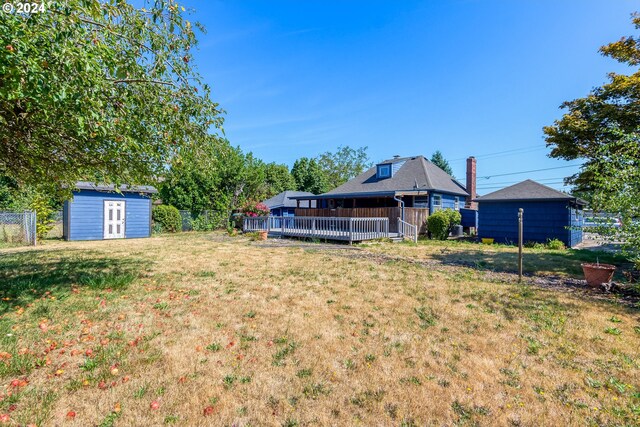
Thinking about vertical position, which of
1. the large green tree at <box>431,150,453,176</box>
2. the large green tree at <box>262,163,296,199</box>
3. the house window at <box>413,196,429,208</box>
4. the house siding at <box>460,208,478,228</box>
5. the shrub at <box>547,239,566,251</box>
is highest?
the large green tree at <box>431,150,453,176</box>

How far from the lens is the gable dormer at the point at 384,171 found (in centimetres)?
2285

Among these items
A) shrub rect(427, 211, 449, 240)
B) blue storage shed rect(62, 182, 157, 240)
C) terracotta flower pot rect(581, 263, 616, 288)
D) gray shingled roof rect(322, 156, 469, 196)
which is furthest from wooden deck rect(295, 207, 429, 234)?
blue storage shed rect(62, 182, 157, 240)

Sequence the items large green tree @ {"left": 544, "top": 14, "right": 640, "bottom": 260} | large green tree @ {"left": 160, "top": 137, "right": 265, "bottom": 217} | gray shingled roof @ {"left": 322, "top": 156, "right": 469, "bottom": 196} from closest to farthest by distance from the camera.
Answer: large green tree @ {"left": 544, "top": 14, "right": 640, "bottom": 260}, gray shingled roof @ {"left": 322, "top": 156, "right": 469, "bottom": 196}, large green tree @ {"left": 160, "top": 137, "right": 265, "bottom": 217}

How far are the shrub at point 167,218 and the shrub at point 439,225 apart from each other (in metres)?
17.1

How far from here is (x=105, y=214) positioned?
16.4 m

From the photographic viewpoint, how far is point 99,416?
2.36m

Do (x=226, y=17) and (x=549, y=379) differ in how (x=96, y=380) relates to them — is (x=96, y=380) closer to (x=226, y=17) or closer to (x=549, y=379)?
(x=549, y=379)

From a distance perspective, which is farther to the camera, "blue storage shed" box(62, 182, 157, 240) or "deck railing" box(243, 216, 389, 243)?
"blue storage shed" box(62, 182, 157, 240)

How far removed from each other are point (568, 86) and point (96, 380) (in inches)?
800

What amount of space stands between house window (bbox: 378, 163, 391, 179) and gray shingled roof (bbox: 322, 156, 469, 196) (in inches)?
16.8

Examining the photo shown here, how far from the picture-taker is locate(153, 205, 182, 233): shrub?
20516mm

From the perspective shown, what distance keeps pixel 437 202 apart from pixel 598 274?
13577 mm

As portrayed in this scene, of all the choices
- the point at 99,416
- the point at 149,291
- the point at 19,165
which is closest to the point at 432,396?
the point at 99,416

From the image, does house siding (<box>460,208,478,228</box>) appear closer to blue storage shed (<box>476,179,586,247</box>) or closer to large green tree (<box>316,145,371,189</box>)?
blue storage shed (<box>476,179,586,247</box>)
